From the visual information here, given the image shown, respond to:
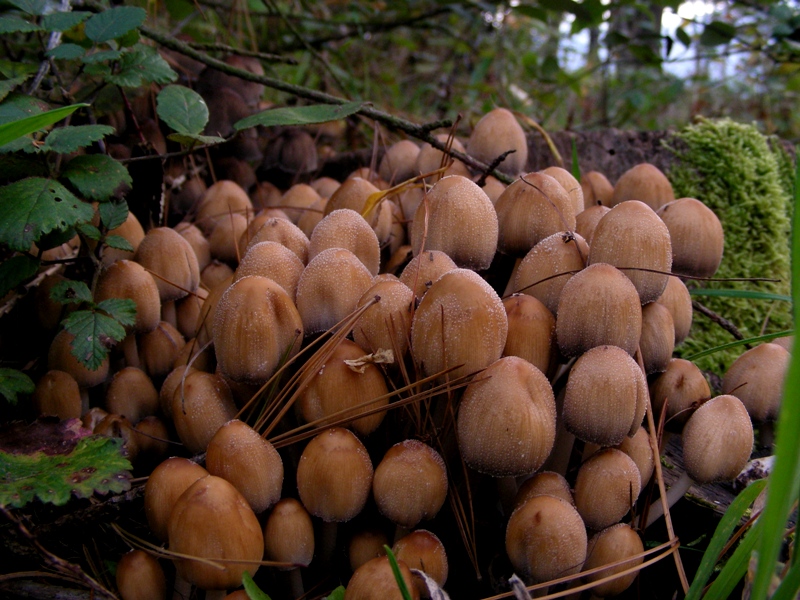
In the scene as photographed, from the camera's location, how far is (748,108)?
5.77 meters

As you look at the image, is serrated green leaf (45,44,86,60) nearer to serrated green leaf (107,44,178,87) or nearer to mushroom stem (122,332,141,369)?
serrated green leaf (107,44,178,87)

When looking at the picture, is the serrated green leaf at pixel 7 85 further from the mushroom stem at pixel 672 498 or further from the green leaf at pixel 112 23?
the mushroom stem at pixel 672 498

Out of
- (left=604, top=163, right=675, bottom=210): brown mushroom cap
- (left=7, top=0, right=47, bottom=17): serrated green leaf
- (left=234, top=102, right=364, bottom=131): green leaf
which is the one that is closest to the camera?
(left=7, top=0, right=47, bottom=17): serrated green leaf

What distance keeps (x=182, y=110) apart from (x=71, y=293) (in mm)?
500

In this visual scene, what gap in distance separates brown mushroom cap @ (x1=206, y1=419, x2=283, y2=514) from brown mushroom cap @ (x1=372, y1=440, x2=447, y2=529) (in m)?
0.16

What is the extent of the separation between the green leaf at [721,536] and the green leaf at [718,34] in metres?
2.24

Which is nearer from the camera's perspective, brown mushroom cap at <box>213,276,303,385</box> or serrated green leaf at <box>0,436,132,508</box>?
serrated green leaf at <box>0,436,132,508</box>

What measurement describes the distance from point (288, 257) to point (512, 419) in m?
0.52

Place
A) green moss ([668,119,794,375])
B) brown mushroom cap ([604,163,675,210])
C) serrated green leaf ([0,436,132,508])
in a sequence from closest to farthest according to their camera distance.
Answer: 1. serrated green leaf ([0,436,132,508])
2. brown mushroom cap ([604,163,675,210])
3. green moss ([668,119,794,375])

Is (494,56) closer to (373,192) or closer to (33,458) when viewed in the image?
(373,192)

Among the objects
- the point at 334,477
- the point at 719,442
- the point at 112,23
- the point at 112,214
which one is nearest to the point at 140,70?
the point at 112,23

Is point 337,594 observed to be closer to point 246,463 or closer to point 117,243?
point 246,463

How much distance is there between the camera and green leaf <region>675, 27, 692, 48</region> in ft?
8.77

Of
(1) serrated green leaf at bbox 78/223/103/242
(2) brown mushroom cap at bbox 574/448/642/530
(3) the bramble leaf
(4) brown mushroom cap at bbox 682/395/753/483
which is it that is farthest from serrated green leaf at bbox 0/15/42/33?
(4) brown mushroom cap at bbox 682/395/753/483
